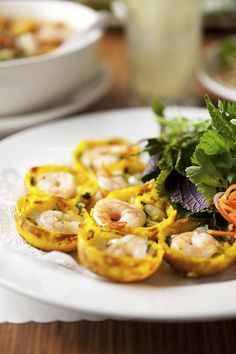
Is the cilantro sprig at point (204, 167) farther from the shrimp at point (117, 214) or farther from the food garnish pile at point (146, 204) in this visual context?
the shrimp at point (117, 214)

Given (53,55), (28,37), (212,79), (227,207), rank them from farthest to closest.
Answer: (28,37), (212,79), (53,55), (227,207)

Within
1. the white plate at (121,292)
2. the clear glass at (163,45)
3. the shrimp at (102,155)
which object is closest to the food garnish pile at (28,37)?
the clear glass at (163,45)

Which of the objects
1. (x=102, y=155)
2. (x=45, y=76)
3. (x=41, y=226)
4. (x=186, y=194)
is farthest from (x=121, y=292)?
(x=45, y=76)

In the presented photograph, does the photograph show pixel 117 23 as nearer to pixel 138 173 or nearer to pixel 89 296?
pixel 138 173

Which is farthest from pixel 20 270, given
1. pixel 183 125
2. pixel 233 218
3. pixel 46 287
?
pixel 183 125

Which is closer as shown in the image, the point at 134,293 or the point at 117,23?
the point at 134,293

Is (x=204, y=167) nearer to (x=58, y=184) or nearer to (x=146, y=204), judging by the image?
(x=146, y=204)
